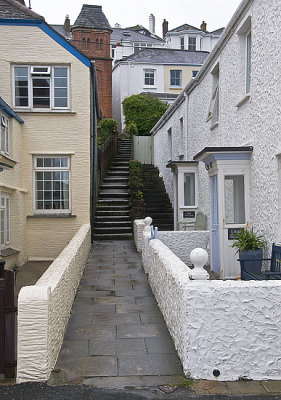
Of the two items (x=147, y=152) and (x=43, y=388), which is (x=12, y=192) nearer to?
(x=43, y=388)

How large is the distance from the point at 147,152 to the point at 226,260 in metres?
18.8

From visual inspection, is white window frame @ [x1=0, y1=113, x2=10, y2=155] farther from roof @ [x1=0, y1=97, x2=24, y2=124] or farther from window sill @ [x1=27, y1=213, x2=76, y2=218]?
window sill @ [x1=27, y1=213, x2=76, y2=218]

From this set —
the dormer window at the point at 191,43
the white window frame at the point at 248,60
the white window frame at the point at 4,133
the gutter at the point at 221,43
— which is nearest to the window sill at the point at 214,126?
the gutter at the point at 221,43

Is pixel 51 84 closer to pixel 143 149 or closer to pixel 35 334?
pixel 35 334

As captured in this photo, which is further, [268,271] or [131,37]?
[131,37]

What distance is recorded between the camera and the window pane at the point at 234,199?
363 inches

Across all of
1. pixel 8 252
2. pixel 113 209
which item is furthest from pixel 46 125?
pixel 113 209

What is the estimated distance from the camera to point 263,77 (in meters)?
8.00

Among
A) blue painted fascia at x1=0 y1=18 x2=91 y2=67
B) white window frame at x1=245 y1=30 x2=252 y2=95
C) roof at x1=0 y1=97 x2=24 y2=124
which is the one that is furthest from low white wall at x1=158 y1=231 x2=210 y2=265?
blue painted fascia at x1=0 y1=18 x2=91 y2=67

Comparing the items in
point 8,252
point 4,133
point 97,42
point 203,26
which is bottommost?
point 8,252

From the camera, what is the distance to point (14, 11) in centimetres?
1375

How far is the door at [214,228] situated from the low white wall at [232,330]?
4.97 meters

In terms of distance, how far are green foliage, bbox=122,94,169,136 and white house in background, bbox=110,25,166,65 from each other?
15.2 m

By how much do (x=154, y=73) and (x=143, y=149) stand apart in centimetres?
1394
